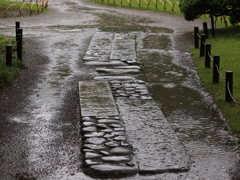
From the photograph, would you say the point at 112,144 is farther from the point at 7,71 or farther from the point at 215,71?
the point at 7,71

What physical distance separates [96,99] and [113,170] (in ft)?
12.5

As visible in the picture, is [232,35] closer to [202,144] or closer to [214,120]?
[214,120]

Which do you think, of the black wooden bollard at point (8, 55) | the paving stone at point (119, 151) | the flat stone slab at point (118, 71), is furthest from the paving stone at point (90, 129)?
the black wooden bollard at point (8, 55)

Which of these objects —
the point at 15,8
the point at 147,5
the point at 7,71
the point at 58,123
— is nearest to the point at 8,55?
the point at 7,71

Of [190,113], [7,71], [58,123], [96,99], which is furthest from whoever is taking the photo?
[7,71]

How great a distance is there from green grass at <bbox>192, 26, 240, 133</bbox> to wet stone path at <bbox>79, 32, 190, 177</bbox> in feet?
4.55

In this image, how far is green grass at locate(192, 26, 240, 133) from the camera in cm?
968

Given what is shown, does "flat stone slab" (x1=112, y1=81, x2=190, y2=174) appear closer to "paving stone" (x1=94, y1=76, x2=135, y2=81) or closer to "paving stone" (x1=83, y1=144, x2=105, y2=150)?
"paving stone" (x1=83, y1=144, x2=105, y2=150)

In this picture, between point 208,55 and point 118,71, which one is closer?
point 118,71

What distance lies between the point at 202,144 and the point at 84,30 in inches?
562

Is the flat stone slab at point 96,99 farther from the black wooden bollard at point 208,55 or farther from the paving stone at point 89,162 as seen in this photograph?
the black wooden bollard at point 208,55

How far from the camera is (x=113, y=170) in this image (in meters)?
6.99

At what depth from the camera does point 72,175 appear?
697cm

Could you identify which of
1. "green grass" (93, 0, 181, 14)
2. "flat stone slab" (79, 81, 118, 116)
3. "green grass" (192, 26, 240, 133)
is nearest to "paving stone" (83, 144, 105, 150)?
"flat stone slab" (79, 81, 118, 116)
